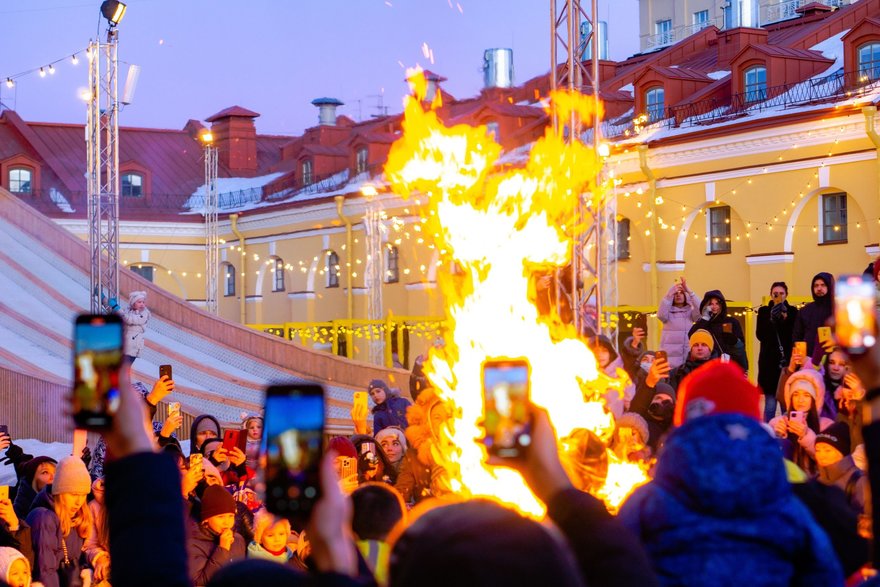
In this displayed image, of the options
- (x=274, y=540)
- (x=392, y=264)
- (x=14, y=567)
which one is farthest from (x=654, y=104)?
(x=14, y=567)

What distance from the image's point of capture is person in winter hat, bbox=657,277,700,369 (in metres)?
13.4

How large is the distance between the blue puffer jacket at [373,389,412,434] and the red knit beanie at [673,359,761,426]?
29.1ft

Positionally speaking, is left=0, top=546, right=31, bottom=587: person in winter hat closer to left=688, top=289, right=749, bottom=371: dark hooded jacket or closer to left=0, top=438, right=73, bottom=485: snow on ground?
left=688, top=289, right=749, bottom=371: dark hooded jacket

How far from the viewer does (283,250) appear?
41000 mm

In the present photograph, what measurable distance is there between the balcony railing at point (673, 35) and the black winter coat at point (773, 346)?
2826cm

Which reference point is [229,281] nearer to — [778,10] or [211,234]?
[211,234]

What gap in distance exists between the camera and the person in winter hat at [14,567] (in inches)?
278

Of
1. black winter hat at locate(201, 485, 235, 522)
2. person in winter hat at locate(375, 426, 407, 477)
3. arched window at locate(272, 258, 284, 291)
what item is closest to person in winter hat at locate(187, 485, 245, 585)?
black winter hat at locate(201, 485, 235, 522)

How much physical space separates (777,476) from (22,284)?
22.5 metres

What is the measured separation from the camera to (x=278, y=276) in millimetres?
41875

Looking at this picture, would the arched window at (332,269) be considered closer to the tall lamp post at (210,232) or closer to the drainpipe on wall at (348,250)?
the drainpipe on wall at (348,250)

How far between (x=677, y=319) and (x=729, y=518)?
10870 mm

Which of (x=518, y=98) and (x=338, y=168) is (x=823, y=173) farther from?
(x=338, y=168)

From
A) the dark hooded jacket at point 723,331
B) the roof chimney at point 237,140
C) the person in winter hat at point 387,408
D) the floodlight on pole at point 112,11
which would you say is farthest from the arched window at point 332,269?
the dark hooded jacket at point 723,331
